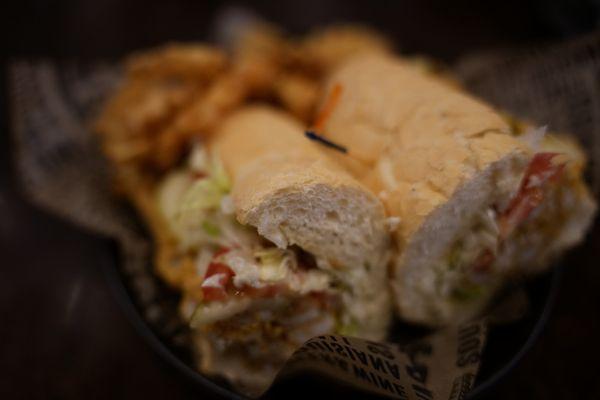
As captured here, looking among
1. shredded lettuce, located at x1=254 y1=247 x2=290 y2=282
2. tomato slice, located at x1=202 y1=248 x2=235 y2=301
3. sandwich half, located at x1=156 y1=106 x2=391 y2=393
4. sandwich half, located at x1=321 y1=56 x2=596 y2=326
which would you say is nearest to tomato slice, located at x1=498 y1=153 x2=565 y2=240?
sandwich half, located at x1=321 y1=56 x2=596 y2=326

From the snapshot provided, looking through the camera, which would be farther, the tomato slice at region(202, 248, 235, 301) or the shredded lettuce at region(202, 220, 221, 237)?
the shredded lettuce at region(202, 220, 221, 237)

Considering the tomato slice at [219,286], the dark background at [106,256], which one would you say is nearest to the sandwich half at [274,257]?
the tomato slice at [219,286]

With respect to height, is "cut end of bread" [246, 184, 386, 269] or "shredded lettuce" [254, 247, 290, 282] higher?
"cut end of bread" [246, 184, 386, 269]

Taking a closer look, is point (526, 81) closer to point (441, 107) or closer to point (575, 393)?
point (441, 107)

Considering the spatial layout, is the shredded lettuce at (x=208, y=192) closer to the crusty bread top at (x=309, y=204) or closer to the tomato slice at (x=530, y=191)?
the crusty bread top at (x=309, y=204)

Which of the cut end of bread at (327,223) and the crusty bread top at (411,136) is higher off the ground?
the crusty bread top at (411,136)

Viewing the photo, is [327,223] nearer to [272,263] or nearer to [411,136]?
[272,263]

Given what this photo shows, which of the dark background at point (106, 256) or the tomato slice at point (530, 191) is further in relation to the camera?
the dark background at point (106, 256)

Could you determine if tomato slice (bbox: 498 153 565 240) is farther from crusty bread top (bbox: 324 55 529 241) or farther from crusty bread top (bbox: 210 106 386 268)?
crusty bread top (bbox: 210 106 386 268)
